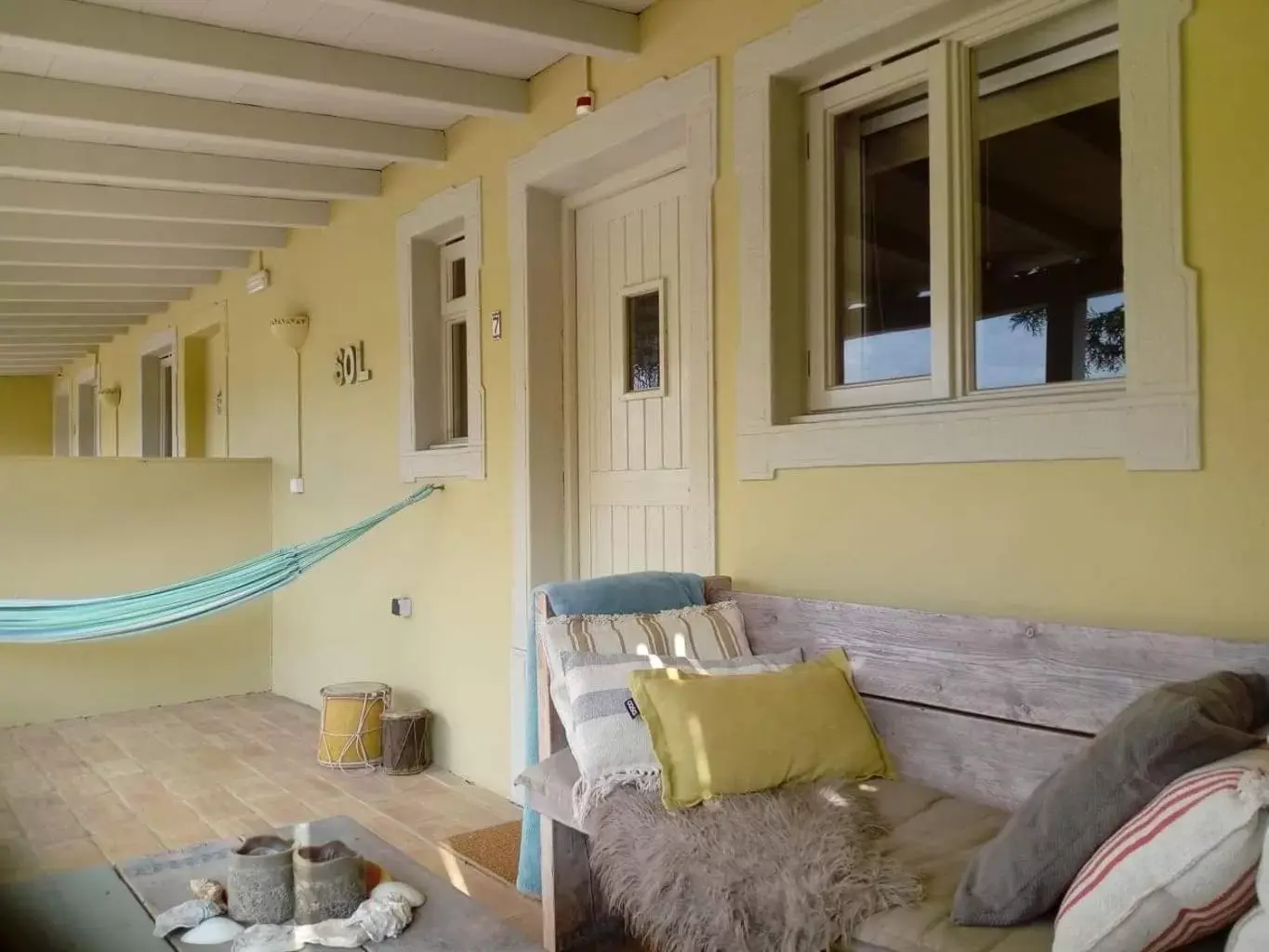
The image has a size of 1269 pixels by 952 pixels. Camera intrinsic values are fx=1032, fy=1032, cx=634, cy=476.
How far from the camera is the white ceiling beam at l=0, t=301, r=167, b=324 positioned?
685 cm

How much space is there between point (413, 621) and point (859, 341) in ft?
7.77

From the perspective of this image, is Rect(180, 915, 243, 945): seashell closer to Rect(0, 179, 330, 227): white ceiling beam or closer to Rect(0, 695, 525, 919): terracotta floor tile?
Rect(0, 695, 525, 919): terracotta floor tile

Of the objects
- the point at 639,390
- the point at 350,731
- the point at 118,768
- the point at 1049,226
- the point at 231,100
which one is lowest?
the point at 118,768

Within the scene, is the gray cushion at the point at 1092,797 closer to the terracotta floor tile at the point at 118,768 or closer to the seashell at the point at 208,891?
the seashell at the point at 208,891

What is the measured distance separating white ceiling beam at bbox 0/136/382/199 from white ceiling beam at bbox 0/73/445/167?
203 millimetres

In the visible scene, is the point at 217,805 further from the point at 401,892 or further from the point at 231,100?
the point at 231,100

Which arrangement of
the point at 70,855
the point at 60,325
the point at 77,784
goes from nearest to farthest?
1. the point at 70,855
2. the point at 77,784
3. the point at 60,325

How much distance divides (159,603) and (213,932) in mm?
2622

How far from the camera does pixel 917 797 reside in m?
1.95

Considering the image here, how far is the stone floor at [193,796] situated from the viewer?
2.99 metres

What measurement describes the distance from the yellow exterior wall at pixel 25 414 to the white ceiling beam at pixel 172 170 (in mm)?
8561

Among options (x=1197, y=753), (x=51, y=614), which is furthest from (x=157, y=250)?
(x=1197, y=753)

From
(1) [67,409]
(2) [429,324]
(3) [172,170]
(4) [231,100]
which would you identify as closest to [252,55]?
(4) [231,100]

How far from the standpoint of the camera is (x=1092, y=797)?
1348mm
